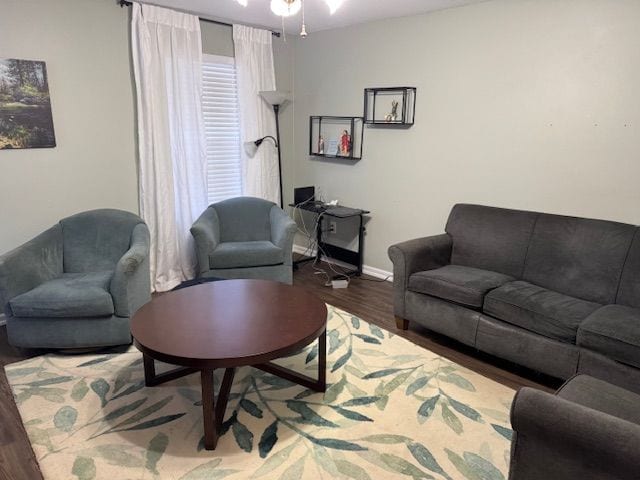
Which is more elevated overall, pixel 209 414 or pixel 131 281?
pixel 131 281

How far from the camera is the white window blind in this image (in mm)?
4234

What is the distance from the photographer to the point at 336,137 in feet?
15.0

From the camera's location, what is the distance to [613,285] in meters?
A: 2.65

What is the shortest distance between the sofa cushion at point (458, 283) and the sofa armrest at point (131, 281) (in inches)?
74.9

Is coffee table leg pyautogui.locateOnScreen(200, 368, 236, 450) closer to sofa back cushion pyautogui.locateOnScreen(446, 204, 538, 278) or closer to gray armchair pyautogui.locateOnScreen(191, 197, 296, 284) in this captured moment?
gray armchair pyautogui.locateOnScreen(191, 197, 296, 284)

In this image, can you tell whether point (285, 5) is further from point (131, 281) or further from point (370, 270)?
point (370, 270)

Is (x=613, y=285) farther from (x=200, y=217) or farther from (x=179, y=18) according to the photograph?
(x=179, y=18)

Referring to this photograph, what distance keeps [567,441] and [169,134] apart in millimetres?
3701

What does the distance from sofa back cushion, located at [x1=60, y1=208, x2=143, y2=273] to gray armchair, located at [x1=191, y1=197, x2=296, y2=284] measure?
22.4 inches

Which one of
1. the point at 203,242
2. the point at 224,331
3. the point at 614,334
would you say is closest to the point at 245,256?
the point at 203,242

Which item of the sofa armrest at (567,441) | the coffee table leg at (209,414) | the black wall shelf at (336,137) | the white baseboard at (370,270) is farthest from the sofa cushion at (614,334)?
the black wall shelf at (336,137)

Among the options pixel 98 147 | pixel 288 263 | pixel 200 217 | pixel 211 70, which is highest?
pixel 211 70

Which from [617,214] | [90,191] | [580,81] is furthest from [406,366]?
[90,191]

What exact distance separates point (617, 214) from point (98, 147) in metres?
3.96
